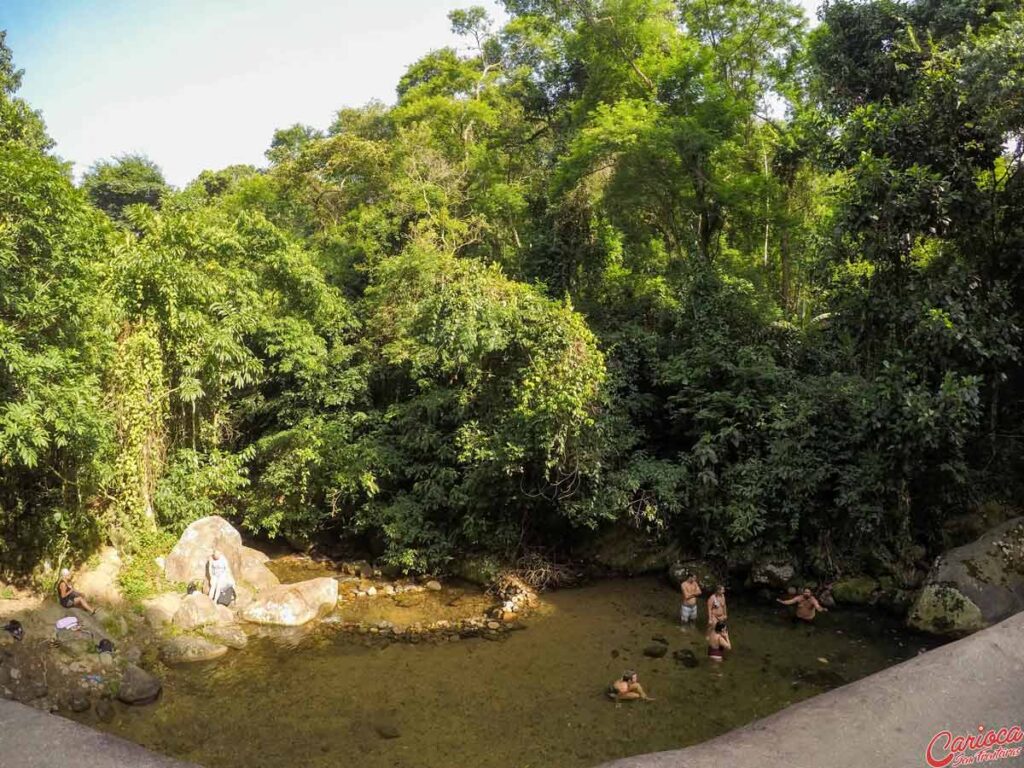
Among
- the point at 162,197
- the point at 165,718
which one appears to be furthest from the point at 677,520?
the point at 162,197

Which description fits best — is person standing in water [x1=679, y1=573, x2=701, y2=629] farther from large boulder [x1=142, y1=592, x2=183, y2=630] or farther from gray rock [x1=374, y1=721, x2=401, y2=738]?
large boulder [x1=142, y1=592, x2=183, y2=630]

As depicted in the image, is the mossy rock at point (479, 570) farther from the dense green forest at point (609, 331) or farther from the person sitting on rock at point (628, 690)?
the person sitting on rock at point (628, 690)

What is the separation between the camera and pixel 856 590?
39.9 feet

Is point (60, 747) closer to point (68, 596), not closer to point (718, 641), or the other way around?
point (718, 641)

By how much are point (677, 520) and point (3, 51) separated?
31474 millimetres

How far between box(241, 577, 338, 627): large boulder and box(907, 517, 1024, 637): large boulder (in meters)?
10.4

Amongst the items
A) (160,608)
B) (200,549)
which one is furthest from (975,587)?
(200,549)

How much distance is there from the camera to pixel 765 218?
1920 centimetres

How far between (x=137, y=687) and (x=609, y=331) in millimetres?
12844

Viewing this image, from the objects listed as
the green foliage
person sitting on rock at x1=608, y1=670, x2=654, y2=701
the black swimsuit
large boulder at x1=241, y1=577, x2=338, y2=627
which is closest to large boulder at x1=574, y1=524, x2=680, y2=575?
person sitting on rock at x1=608, y1=670, x2=654, y2=701

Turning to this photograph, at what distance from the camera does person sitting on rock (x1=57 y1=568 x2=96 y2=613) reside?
35.8 feet

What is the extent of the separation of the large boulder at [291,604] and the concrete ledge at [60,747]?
9645mm

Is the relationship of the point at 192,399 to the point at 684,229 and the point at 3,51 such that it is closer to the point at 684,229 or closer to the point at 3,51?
the point at 684,229

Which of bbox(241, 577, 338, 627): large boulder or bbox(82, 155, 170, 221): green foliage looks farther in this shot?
bbox(82, 155, 170, 221): green foliage
